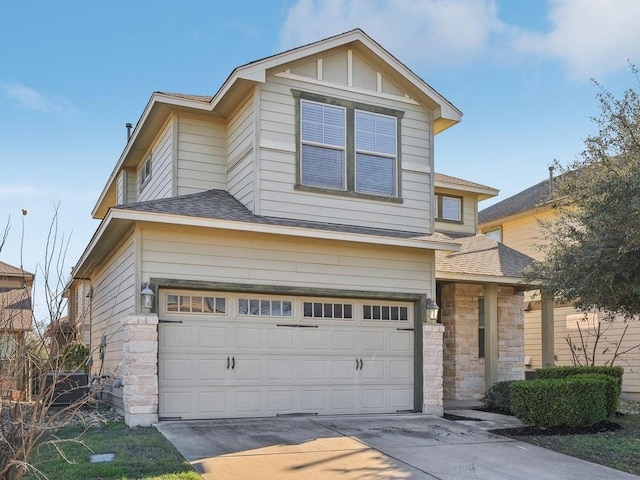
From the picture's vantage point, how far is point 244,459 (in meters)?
7.82

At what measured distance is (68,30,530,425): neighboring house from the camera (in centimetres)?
1024

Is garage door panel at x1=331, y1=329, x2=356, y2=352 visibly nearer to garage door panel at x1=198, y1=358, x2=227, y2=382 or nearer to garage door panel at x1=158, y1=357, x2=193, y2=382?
garage door panel at x1=198, y1=358, x2=227, y2=382

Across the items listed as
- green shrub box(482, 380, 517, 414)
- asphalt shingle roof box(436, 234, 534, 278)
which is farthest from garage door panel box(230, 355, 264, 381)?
green shrub box(482, 380, 517, 414)

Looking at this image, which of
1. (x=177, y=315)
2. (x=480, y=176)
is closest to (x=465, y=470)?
(x=177, y=315)

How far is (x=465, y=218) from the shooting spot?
58.0 ft

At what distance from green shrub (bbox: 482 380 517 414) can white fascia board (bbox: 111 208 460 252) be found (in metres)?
3.13

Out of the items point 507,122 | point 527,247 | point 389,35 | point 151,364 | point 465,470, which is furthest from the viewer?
point 527,247

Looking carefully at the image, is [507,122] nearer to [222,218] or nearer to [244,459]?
[222,218]

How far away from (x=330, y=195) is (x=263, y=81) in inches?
90.6

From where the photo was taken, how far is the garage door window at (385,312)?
39.0 ft

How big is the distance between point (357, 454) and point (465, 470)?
4.62 ft

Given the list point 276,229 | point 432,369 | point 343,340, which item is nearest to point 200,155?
point 276,229

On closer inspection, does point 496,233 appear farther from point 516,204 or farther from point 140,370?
point 140,370

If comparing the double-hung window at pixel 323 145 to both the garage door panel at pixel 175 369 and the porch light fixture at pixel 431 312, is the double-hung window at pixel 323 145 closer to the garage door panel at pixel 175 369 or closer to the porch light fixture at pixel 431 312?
the porch light fixture at pixel 431 312
